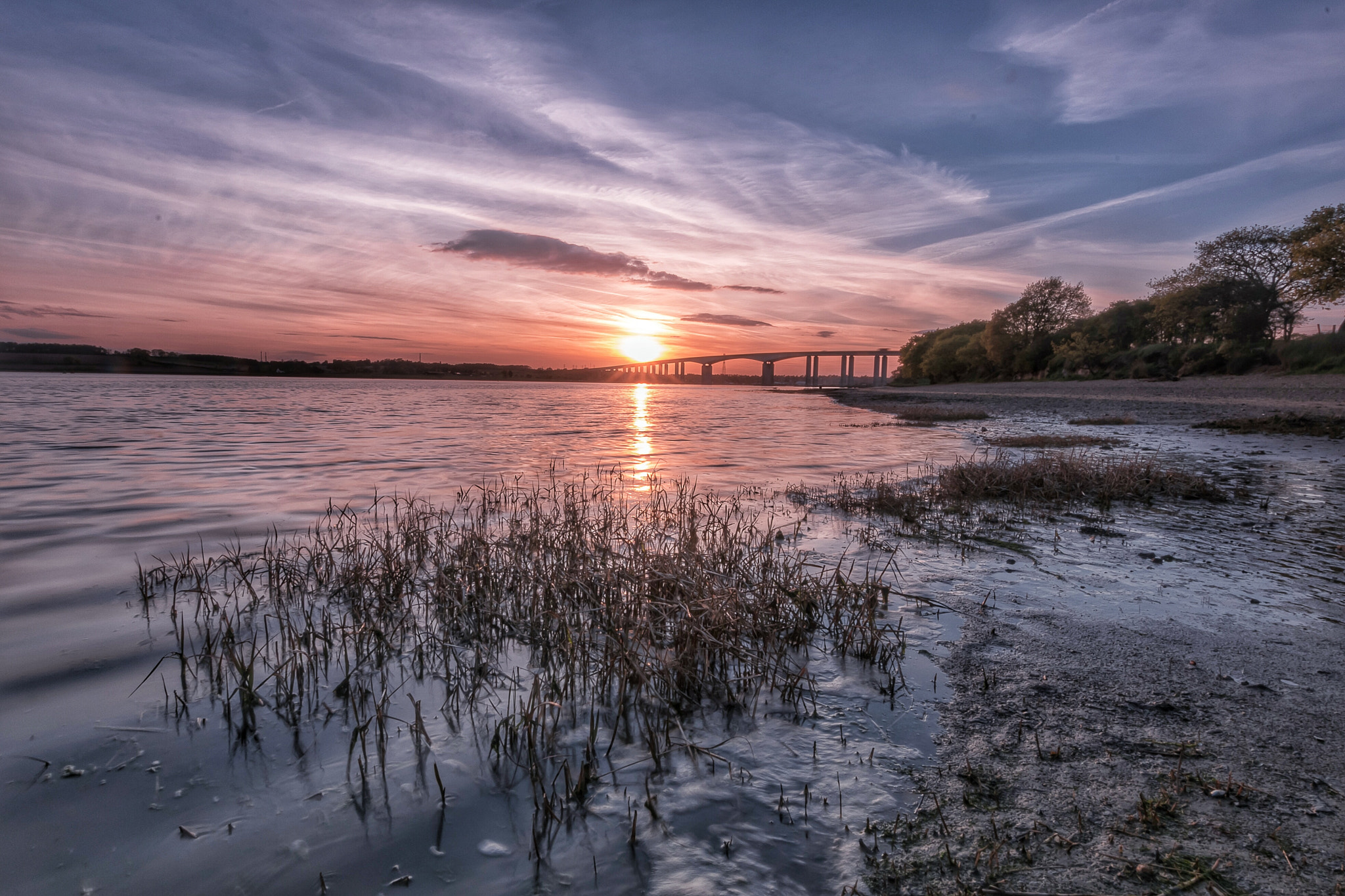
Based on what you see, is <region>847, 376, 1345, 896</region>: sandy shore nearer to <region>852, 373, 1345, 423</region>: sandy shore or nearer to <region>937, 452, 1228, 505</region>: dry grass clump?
<region>937, 452, 1228, 505</region>: dry grass clump

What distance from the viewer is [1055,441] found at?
760 inches

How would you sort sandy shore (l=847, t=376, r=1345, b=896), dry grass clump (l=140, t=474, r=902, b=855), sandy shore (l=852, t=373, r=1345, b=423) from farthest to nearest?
1. sandy shore (l=852, t=373, r=1345, b=423)
2. dry grass clump (l=140, t=474, r=902, b=855)
3. sandy shore (l=847, t=376, r=1345, b=896)

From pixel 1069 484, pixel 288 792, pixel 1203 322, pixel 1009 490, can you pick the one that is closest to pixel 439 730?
pixel 288 792

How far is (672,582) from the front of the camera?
5.82m

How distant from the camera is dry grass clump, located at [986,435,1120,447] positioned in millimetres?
18719

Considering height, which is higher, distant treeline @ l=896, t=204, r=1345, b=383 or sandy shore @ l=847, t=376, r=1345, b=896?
distant treeline @ l=896, t=204, r=1345, b=383

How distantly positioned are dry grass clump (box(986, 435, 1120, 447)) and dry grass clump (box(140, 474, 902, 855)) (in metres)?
15.3

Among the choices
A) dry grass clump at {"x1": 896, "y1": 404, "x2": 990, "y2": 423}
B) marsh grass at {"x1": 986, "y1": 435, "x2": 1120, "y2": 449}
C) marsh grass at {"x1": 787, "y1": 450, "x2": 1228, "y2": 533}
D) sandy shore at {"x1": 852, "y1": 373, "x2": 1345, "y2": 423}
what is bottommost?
marsh grass at {"x1": 787, "y1": 450, "x2": 1228, "y2": 533}

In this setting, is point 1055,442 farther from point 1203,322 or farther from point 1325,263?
point 1203,322

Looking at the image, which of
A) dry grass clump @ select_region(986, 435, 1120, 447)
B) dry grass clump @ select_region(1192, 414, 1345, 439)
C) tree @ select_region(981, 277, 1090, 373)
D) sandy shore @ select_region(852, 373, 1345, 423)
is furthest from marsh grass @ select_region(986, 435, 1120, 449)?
tree @ select_region(981, 277, 1090, 373)

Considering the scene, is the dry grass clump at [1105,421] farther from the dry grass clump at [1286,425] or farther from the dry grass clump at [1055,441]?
the dry grass clump at [1055,441]

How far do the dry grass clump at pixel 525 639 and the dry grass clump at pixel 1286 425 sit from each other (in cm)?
2236

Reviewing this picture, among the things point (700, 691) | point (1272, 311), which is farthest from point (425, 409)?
point (1272, 311)

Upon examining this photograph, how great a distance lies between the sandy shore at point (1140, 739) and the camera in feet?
8.66
